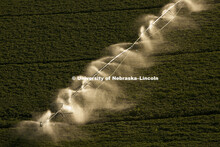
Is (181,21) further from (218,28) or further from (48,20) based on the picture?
(48,20)

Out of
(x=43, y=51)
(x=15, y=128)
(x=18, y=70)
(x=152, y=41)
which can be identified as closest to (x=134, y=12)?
(x=152, y=41)

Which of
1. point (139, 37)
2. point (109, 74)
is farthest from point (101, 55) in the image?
point (139, 37)

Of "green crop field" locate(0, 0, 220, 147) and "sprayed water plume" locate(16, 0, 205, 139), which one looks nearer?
"green crop field" locate(0, 0, 220, 147)

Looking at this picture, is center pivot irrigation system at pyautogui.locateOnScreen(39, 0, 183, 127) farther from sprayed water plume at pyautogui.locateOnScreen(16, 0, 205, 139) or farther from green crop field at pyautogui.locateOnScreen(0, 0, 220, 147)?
green crop field at pyautogui.locateOnScreen(0, 0, 220, 147)

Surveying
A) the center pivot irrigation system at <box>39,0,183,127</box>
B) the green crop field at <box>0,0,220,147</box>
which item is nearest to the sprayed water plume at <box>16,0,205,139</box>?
the center pivot irrigation system at <box>39,0,183,127</box>

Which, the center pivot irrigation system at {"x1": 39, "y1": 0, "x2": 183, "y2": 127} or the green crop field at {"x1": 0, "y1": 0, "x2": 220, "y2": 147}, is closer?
the green crop field at {"x1": 0, "y1": 0, "x2": 220, "y2": 147}

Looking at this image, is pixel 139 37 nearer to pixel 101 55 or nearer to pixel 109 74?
pixel 101 55

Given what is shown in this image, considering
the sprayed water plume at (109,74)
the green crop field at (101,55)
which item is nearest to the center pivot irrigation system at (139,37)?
the sprayed water plume at (109,74)
